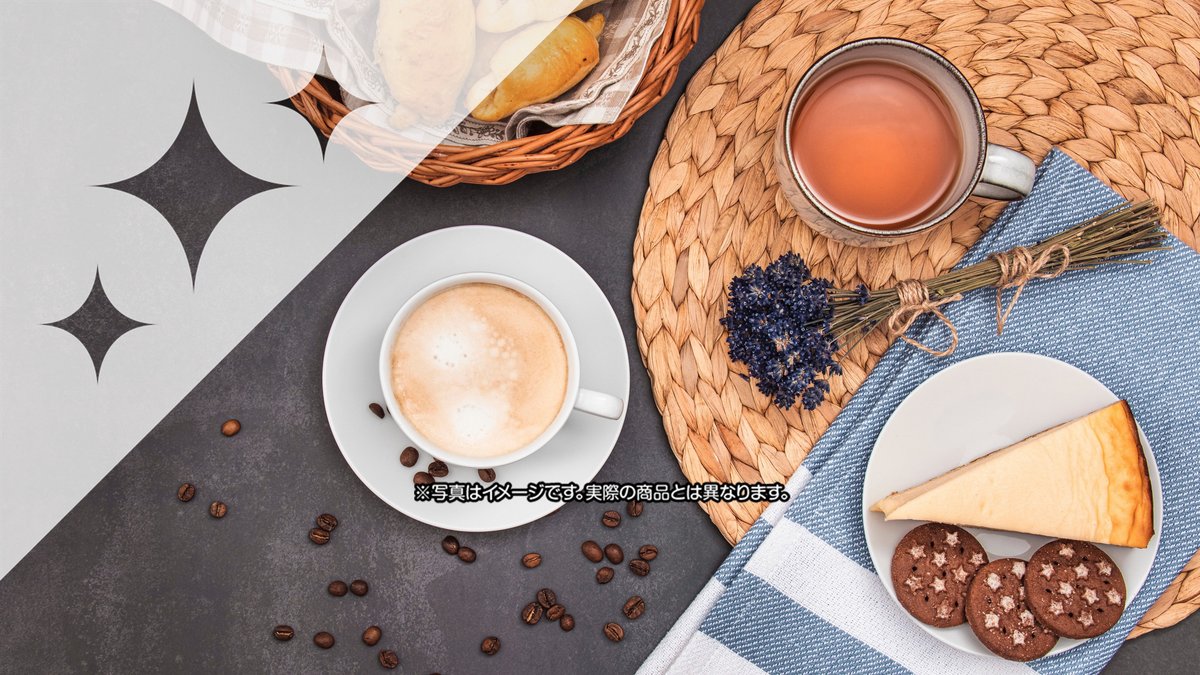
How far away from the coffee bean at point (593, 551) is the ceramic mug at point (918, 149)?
1.86 ft

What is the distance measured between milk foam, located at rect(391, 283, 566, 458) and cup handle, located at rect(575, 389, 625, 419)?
0.08 m

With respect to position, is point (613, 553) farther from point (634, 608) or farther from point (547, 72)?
point (547, 72)

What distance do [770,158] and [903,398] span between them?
0.38 m

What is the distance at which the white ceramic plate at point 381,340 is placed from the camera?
3.55 ft

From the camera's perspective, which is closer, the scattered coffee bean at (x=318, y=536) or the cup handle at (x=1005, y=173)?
the cup handle at (x=1005, y=173)

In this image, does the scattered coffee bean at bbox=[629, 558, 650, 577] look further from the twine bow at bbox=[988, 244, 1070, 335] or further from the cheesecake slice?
the twine bow at bbox=[988, 244, 1070, 335]

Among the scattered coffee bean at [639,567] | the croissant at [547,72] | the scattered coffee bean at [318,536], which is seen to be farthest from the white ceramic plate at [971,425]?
the scattered coffee bean at [318,536]

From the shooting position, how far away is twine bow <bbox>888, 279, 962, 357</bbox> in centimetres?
103

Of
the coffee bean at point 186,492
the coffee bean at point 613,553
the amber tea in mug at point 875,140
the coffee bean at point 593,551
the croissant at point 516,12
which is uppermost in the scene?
the amber tea in mug at point 875,140

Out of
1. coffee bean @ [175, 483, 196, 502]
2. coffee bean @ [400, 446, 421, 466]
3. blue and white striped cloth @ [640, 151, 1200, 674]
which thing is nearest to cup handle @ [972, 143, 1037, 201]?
blue and white striped cloth @ [640, 151, 1200, 674]

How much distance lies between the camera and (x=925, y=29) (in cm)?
110

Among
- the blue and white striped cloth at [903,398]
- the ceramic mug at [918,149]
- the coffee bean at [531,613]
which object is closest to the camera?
the ceramic mug at [918,149]

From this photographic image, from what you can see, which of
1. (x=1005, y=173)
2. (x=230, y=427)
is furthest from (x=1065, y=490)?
(x=230, y=427)

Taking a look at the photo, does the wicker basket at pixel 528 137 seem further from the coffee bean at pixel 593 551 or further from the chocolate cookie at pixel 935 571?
the chocolate cookie at pixel 935 571
